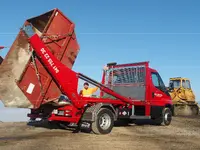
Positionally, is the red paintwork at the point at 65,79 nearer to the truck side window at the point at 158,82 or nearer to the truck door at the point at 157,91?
the truck door at the point at 157,91

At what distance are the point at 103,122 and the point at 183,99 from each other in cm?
1586

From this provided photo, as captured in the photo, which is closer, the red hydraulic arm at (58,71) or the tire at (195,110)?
the red hydraulic arm at (58,71)

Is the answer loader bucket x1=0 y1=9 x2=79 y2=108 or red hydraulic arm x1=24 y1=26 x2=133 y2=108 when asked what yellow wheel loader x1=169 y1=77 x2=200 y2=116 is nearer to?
red hydraulic arm x1=24 y1=26 x2=133 y2=108

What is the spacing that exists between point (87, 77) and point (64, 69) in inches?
34.9

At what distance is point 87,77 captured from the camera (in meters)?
10.1

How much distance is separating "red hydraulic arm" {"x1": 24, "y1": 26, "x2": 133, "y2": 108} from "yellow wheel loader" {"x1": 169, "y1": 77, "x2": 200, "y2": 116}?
15493 mm

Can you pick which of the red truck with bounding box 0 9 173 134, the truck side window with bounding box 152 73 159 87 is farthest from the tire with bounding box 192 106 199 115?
the red truck with bounding box 0 9 173 134

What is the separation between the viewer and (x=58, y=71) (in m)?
9.50

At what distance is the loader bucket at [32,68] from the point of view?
9.20 m

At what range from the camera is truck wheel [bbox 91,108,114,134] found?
9633mm

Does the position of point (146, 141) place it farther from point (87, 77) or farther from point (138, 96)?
point (138, 96)

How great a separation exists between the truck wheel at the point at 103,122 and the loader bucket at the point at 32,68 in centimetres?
148


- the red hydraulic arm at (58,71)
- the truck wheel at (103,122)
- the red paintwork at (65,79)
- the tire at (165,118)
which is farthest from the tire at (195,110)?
the red hydraulic arm at (58,71)

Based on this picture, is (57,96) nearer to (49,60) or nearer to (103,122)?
(49,60)
